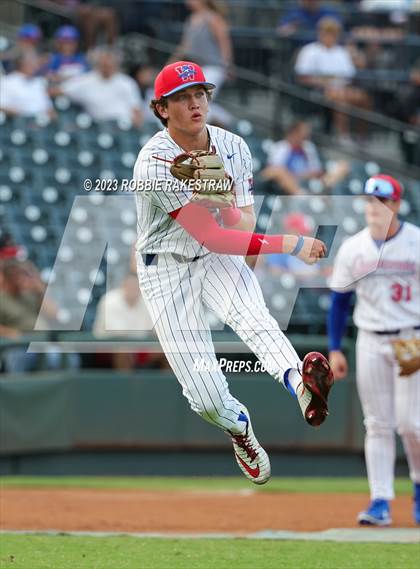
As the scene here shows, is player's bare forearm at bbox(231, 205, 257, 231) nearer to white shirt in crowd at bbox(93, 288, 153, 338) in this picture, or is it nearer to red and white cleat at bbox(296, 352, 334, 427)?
red and white cleat at bbox(296, 352, 334, 427)

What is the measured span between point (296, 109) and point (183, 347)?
901cm

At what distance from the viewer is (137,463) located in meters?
10.8

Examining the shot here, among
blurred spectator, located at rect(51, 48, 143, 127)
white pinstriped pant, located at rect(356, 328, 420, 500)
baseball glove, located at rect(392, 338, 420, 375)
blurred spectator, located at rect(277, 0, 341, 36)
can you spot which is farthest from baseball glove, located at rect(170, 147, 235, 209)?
blurred spectator, located at rect(277, 0, 341, 36)

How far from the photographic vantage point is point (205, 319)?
6.22 meters

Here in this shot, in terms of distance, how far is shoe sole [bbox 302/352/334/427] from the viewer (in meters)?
5.50

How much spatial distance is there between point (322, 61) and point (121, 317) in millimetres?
5795

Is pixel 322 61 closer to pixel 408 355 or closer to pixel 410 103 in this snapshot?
pixel 410 103

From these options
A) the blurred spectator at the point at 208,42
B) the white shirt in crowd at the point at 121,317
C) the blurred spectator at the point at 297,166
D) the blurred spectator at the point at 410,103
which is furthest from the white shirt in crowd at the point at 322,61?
the white shirt in crowd at the point at 121,317

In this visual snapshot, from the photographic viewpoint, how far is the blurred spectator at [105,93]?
1370 centimetres

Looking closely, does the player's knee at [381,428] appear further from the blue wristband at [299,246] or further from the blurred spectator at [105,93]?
the blurred spectator at [105,93]

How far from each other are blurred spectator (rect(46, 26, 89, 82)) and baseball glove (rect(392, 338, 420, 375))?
7115 millimetres

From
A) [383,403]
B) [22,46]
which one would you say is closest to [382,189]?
[383,403]

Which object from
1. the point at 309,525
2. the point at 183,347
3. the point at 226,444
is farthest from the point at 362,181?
the point at 183,347

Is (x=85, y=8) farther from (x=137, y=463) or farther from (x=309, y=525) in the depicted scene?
(x=309, y=525)
